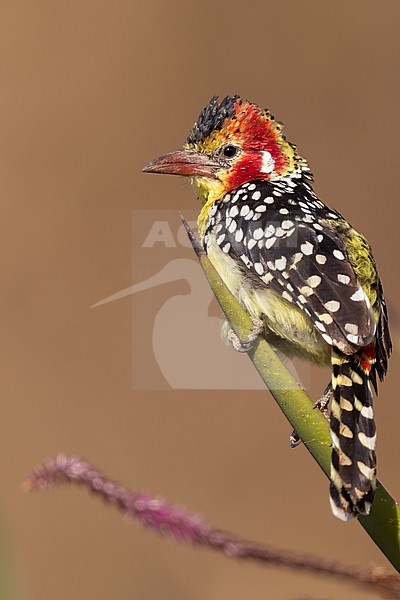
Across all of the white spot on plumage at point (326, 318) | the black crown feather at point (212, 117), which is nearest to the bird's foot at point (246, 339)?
the white spot on plumage at point (326, 318)

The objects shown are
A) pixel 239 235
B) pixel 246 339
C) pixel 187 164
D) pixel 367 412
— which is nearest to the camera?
pixel 246 339

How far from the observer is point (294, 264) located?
2.17 meters

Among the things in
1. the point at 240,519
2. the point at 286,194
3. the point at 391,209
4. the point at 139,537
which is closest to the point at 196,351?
the point at 286,194

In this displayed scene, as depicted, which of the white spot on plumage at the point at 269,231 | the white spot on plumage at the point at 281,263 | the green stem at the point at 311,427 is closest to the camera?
the green stem at the point at 311,427

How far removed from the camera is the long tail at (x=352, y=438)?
153 centimetres

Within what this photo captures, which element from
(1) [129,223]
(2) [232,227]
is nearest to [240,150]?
(2) [232,227]

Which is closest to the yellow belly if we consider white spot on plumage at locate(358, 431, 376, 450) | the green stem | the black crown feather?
white spot on plumage at locate(358, 431, 376, 450)

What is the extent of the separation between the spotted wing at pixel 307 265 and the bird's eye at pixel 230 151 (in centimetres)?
34

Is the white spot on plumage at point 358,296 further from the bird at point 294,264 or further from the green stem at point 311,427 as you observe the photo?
the green stem at point 311,427

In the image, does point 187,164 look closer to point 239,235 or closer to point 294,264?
point 239,235

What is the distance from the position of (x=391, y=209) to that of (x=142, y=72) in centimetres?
168

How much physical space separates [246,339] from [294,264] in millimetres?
692

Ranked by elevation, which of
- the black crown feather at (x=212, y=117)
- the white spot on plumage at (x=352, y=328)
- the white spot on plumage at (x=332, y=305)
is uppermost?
the black crown feather at (x=212, y=117)

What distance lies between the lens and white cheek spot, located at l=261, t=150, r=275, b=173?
110 inches
